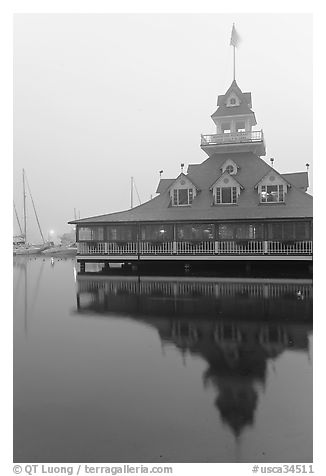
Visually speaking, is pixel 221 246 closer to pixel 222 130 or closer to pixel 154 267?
pixel 154 267

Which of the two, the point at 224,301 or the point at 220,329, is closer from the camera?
the point at 220,329

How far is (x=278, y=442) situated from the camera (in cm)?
504

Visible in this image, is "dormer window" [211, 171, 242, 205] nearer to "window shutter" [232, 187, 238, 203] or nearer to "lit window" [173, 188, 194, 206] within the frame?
"window shutter" [232, 187, 238, 203]

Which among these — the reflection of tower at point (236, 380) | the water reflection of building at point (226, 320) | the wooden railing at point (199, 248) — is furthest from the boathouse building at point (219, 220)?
the reflection of tower at point (236, 380)

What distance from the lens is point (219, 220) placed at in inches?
1081

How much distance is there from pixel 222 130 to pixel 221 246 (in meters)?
14.8

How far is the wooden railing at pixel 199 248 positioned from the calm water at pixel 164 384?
1358 centimetres

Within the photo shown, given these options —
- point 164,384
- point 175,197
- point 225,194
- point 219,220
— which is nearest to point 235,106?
point 225,194

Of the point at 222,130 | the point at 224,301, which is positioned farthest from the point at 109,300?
the point at 222,130

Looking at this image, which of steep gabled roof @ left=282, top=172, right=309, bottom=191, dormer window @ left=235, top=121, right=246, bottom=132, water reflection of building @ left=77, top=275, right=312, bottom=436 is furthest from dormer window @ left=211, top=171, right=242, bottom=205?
water reflection of building @ left=77, top=275, right=312, bottom=436

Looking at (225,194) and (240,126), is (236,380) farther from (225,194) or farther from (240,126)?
(240,126)

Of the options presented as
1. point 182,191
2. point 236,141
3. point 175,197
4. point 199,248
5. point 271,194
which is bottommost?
point 199,248

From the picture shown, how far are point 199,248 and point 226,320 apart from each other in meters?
16.8

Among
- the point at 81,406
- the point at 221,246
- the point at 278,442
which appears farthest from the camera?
the point at 221,246
